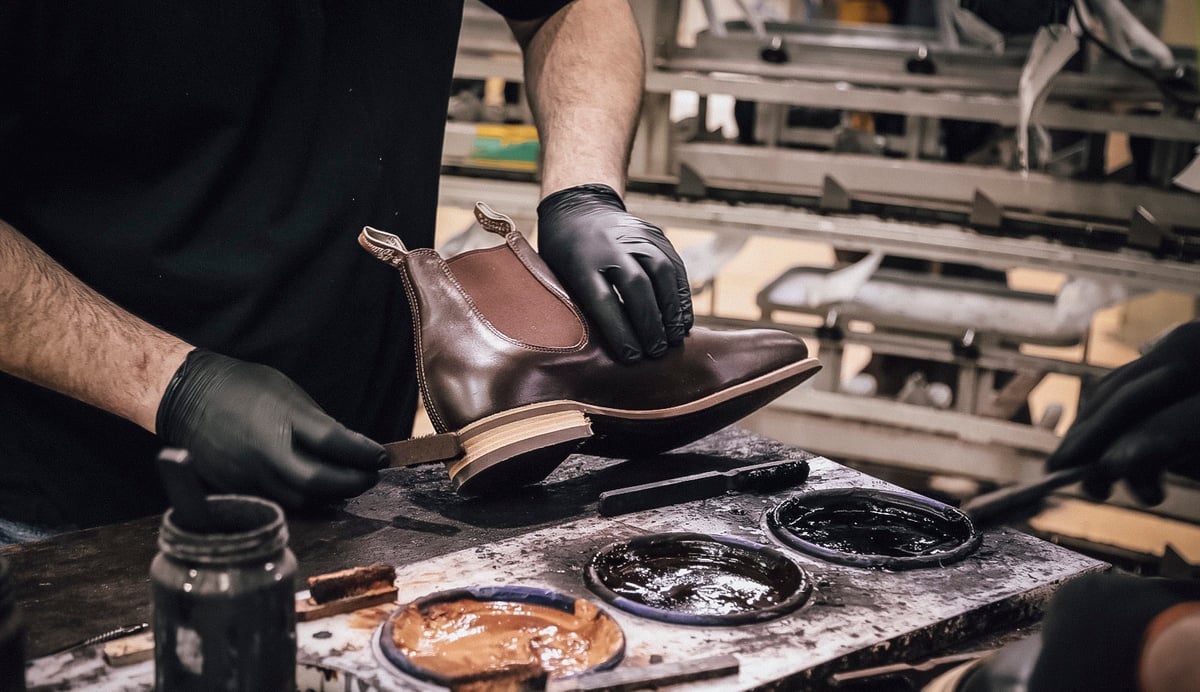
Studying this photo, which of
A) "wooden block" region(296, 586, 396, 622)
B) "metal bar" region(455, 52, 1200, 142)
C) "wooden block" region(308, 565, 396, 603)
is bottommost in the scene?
"wooden block" region(296, 586, 396, 622)

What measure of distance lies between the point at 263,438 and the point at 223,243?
15.3 inches

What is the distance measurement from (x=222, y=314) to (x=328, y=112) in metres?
0.33

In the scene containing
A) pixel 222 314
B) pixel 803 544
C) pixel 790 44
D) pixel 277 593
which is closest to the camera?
pixel 277 593

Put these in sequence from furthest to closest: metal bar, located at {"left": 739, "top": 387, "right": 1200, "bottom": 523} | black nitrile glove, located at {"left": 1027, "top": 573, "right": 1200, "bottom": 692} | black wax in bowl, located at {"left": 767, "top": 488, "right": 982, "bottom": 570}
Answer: metal bar, located at {"left": 739, "top": 387, "right": 1200, "bottom": 523} < black wax in bowl, located at {"left": 767, "top": 488, "right": 982, "bottom": 570} < black nitrile glove, located at {"left": 1027, "top": 573, "right": 1200, "bottom": 692}

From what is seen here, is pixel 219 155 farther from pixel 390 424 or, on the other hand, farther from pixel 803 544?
pixel 803 544

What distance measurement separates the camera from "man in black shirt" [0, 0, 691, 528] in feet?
4.15

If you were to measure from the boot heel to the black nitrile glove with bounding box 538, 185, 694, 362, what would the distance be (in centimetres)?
13

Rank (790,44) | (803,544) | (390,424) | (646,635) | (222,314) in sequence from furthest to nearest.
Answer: (790,44)
(390,424)
(222,314)
(803,544)
(646,635)

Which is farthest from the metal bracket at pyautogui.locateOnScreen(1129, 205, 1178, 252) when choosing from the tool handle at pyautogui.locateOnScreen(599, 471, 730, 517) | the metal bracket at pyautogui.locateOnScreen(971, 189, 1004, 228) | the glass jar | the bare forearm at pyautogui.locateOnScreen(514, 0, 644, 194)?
the glass jar

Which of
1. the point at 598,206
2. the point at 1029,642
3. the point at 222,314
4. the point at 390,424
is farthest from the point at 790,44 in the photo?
the point at 1029,642

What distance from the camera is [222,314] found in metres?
1.48

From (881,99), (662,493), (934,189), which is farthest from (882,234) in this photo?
(662,493)

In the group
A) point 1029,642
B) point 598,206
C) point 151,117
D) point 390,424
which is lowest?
point 390,424

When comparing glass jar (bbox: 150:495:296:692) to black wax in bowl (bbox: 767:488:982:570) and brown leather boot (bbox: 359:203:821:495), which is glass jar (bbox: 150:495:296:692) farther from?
black wax in bowl (bbox: 767:488:982:570)
